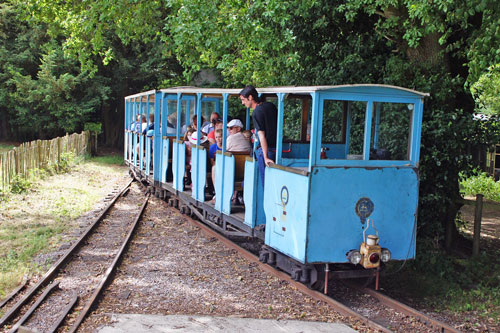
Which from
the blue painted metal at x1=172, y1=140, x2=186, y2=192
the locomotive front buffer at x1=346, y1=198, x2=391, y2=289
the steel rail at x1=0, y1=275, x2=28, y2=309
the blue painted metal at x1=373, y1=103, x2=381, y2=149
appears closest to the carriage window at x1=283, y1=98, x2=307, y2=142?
the blue painted metal at x1=373, y1=103, x2=381, y2=149

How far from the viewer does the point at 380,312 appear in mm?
5848

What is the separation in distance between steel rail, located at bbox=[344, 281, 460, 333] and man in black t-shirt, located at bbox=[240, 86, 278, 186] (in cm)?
192

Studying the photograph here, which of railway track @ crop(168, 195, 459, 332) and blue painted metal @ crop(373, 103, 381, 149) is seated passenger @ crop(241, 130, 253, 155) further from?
blue painted metal @ crop(373, 103, 381, 149)

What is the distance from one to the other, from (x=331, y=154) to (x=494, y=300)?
2.70 meters

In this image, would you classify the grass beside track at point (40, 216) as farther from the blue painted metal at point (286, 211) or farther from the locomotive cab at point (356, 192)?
the locomotive cab at point (356, 192)

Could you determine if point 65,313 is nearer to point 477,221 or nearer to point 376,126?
point 376,126

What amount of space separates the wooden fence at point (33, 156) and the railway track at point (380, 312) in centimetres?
807

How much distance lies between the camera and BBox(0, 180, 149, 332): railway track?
17.3 feet

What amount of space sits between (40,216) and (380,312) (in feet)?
24.0

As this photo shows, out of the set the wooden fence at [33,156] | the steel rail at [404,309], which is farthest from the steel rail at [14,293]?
the wooden fence at [33,156]

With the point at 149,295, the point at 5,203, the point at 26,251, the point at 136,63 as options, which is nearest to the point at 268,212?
the point at 149,295

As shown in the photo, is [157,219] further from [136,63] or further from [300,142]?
[136,63]

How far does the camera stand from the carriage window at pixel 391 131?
616 centimetres

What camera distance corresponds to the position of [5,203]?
1120cm
